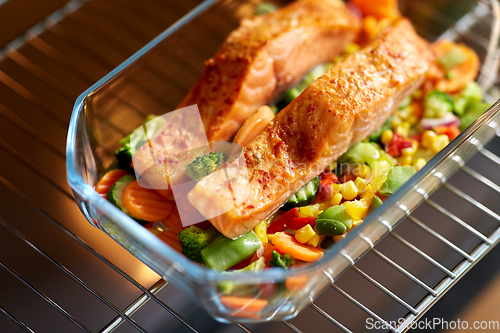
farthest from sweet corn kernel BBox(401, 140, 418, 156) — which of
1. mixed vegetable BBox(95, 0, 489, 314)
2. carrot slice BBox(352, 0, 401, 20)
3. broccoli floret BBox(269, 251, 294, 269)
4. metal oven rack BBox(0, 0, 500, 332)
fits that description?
carrot slice BBox(352, 0, 401, 20)

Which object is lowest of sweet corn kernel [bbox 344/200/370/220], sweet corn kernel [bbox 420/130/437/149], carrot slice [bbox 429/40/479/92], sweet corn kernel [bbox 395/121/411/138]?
sweet corn kernel [bbox 344/200/370/220]

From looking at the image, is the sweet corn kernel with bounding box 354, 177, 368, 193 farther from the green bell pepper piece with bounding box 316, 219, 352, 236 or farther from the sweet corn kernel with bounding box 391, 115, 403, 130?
the sweet corn kernel with bounding box 391, 115, 403, 130

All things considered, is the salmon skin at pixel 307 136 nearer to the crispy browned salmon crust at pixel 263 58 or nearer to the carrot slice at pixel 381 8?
the crispy browned salmon crust at pixel 263 58

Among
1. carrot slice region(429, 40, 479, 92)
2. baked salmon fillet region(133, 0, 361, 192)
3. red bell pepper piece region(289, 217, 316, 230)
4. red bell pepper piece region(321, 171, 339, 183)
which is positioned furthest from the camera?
carrot slice region(429, 40, 479, 92)

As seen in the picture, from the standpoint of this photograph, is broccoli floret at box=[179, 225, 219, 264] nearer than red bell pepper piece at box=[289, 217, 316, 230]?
Yes

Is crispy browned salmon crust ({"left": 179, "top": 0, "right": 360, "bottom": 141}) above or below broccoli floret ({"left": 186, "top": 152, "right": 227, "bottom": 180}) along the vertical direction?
above

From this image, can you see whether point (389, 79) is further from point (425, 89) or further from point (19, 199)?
point (19, 199)

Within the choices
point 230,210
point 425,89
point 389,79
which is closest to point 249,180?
point 230,210
